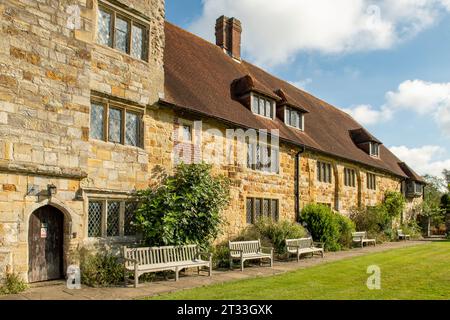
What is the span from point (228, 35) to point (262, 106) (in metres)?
5.84

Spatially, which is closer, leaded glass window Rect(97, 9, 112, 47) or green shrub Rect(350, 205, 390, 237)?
leaded glass window Rect(97, 9, 112, 47)

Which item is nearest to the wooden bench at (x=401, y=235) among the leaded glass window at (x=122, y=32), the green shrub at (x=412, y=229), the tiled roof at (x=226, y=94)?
the green shrub at (x=412, y=229)

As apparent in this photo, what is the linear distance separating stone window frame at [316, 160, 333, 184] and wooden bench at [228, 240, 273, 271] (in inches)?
299

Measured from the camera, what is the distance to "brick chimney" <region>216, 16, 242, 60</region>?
21.3m

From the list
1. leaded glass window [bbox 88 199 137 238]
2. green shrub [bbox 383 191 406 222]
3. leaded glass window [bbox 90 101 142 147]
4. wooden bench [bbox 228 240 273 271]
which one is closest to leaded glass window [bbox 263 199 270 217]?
wooden bench [bbox 228 240 273 271]

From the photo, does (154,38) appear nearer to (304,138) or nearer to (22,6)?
(22,6)

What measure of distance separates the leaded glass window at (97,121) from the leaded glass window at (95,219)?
176 centimetres

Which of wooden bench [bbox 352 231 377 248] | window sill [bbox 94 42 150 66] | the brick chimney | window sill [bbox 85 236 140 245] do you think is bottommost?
wooden bench [bbox 352 231 377 248]

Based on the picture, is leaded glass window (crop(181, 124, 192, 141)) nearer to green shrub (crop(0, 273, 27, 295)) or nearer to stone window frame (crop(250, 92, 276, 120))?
stone window frame (crop(250, 92, 276, 120))

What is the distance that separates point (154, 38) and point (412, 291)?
32.1 ft

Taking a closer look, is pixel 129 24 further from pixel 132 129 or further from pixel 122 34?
pixel 132 129

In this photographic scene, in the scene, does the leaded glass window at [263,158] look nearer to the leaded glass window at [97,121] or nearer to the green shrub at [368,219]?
the leaded glass window at [97,121]

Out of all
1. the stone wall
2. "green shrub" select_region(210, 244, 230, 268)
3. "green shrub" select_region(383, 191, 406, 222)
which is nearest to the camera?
the stone wall
